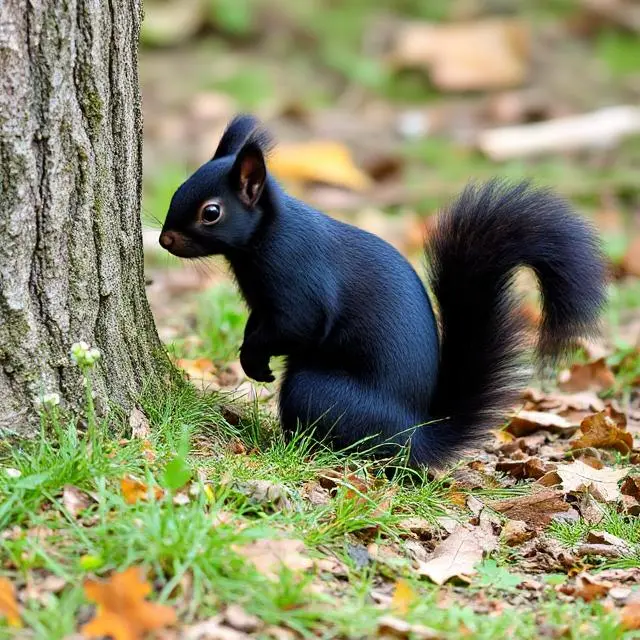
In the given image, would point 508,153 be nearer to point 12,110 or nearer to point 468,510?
point 468,510

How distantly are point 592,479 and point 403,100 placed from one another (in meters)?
6.07

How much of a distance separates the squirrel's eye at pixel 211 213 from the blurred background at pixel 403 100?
2.41 meters

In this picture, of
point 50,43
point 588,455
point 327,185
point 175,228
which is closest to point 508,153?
point 327,185

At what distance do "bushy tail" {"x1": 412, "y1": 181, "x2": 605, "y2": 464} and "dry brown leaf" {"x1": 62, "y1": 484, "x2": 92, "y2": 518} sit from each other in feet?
3.59

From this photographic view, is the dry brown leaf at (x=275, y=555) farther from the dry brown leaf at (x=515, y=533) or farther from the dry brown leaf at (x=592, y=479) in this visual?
the dry brown leaf at (x=592, y=479)

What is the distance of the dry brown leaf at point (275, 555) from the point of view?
2.20 meters

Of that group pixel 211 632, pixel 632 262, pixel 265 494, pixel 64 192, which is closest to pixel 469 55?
pixel 632 262

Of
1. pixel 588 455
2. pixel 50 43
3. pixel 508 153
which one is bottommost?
pixel 588 455

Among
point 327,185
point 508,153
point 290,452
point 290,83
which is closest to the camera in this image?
point 290,452

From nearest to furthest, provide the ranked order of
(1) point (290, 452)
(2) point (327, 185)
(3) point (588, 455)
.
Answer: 1. (1) point (290, 452)
2. (3) point (588, 455)
3. (2) point (327, 185)

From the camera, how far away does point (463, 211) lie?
3.08 m

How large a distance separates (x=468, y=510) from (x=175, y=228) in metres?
1.15

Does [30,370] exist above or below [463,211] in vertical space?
below

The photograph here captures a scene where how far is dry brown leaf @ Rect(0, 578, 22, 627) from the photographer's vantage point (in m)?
1.99
